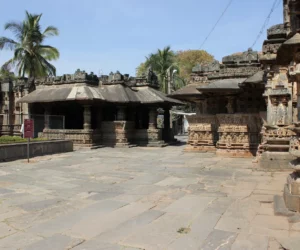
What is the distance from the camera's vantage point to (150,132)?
19891mm

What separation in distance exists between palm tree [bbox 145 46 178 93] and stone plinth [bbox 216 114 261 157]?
22013 millimetres

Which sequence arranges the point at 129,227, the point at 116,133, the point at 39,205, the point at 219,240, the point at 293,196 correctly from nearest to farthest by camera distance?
the point at 219,240, the point at 129,227, the point at 293,196, the point at 39,205, the point at 116,133

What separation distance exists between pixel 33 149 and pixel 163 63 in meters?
24.5

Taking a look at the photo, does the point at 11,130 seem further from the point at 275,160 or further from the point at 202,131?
the point at 275,160

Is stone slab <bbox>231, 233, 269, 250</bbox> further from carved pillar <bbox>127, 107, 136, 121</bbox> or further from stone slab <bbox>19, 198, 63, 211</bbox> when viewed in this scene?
carved pillar <bbox>127, 107, 136, 121</bbox>

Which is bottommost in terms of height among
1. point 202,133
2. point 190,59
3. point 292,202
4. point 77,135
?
point 292,202

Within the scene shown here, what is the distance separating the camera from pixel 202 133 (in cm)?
1516

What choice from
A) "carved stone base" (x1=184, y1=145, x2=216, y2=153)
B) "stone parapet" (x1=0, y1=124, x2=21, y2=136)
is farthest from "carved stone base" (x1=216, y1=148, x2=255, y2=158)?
"stone parapet" (x1=0, y1=124, x2=21, y2=136)

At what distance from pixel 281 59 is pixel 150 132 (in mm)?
14843

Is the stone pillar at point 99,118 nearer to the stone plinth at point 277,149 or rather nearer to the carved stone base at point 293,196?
the stone plinth at point 277,149

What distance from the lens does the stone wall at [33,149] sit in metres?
11.6

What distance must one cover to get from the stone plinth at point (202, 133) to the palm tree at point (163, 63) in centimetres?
1972

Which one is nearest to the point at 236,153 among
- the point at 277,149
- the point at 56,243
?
the point at 277,149

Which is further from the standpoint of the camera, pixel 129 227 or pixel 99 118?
pixel 99 118
